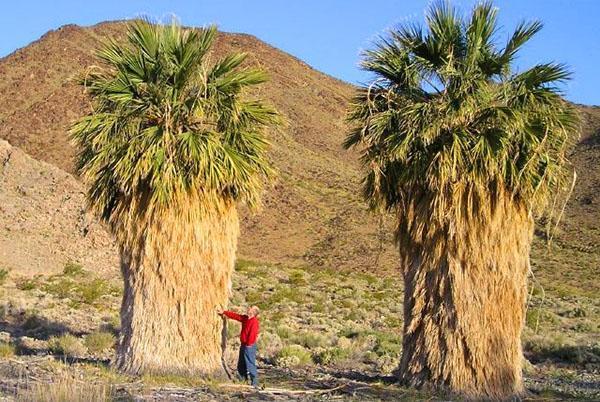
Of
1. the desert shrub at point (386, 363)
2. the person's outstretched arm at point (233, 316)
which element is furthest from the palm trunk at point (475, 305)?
the desert shrub at point (386, 363)

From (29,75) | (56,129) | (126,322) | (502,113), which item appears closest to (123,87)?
(126,322)

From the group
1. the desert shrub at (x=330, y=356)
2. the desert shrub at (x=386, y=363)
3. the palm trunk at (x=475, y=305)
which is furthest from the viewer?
the desert shrub at (x=330, y=356)

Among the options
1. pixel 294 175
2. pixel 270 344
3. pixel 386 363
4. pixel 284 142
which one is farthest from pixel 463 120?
pixel 284 142

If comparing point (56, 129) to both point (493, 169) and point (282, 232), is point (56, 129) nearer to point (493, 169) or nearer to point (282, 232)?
point (282, 232)

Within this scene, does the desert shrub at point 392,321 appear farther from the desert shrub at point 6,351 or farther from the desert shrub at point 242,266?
the desert shrub at point 242,266

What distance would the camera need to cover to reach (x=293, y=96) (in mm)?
87625

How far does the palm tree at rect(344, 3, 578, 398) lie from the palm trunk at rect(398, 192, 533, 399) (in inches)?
0.6

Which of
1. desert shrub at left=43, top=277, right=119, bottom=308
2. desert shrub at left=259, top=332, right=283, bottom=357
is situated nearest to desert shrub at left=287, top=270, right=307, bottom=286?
desert shrub at left=43, top=277, right=119, bottom=308

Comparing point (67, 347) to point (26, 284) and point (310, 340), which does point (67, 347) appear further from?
point (26, 284)

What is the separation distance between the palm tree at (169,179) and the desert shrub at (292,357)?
4.46 m

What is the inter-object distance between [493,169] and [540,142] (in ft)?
2.86

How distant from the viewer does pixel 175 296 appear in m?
14.5

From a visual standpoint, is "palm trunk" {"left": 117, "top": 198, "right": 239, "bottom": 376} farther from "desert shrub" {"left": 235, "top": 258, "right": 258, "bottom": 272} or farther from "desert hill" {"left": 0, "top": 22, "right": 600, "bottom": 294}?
"desert shrub" {"left": 235, "top": 258, "right": 258, "bottom": 272}

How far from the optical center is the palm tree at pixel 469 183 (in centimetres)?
1345
